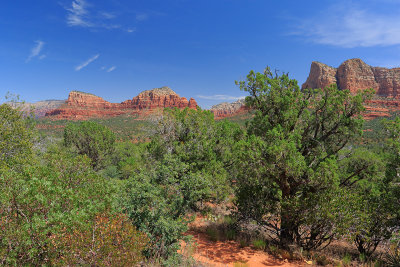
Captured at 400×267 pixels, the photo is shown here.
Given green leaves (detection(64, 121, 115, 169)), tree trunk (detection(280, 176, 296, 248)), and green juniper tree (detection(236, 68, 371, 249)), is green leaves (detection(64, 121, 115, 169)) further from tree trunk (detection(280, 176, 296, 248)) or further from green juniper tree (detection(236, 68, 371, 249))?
tree trunk (detection(280, 176, 296, 248))

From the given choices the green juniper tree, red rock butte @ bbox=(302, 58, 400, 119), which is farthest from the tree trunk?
red rock butte @ bbox=(302, 58, 400, 119)

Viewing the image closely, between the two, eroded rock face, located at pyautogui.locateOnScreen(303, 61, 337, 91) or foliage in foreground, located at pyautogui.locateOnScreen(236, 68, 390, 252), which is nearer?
foliage in foreground, located at pyautogui.locateOnScreen(236, 68, 390, 252)

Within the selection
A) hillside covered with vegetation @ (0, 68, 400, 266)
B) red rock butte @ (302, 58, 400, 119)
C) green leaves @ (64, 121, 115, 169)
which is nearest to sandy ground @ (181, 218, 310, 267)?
hillside covered with vegetation @ (0, 68, 400, 266)

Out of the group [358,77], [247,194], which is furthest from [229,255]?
[358,77]

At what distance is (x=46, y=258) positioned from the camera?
16.6 feet

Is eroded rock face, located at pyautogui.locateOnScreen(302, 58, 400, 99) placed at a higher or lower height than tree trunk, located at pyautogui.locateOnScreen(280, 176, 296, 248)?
higher

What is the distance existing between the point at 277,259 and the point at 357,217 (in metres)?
3.86

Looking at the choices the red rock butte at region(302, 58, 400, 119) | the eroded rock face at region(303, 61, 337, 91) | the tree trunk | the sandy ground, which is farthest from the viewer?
the eroded rock face at region(303, 61, 337, 91)

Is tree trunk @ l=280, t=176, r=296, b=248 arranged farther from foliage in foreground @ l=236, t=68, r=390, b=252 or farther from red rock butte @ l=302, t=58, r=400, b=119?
red rock butte @ l=302, t=58, r=400, b=119

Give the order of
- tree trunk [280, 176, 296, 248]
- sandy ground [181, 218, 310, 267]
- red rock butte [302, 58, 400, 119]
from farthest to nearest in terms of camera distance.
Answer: red rock butte [302, 58, 400, 119] < tree trunk [280, 176, 296, 248] < sandy ground [181, 218, 310, 267]

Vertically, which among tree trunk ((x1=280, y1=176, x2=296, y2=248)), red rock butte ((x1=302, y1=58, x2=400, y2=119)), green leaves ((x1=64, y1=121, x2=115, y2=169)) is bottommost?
tree trunk ((x1=280, y1=176, x2=296, y2=248))

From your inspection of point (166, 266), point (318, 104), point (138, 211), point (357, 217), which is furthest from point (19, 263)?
point (318, 104)

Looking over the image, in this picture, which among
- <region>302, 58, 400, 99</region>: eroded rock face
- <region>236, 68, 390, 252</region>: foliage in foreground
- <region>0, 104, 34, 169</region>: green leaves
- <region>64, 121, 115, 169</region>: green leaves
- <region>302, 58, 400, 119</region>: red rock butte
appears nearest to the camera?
<region>236, 68, 390, 252</region>: foliage in foreground

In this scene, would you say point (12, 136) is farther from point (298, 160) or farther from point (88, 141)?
point (298, 160)
